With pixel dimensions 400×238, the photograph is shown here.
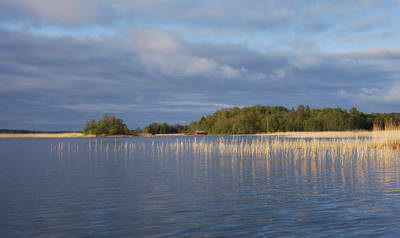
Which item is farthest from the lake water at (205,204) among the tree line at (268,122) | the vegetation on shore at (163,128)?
the vegetation on shore at (163,128)

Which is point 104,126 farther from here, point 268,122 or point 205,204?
point 205,204

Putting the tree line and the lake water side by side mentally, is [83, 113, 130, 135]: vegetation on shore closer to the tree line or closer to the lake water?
the tree line

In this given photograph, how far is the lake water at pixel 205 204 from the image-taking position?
8508 millimetres

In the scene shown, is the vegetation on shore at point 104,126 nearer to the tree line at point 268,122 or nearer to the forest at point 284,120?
the tree line at point 268,122

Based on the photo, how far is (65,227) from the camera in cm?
888

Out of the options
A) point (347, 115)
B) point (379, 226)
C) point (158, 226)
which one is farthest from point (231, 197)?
point (347, 115)

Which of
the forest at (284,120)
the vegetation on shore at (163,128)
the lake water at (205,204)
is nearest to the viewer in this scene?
the lake water at (205,204)

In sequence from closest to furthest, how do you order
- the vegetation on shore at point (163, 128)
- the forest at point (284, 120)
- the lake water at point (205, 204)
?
the lake water at point (205, 204) → the forest at point (284, 120) → the vegetation on shore at point (163, 128)

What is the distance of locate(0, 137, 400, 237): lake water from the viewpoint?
8.51 meters

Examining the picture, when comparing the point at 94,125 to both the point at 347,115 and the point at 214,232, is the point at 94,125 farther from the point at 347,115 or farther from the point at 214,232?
the point at 214,232

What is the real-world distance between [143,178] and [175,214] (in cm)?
774

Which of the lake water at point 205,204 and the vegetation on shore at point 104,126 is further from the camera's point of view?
the vegetation on shore at point 104,126

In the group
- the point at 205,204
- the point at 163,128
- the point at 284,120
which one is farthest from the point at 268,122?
the point at 205,204

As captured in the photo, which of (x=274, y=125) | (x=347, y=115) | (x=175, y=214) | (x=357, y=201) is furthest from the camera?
(x=274, y=125)
